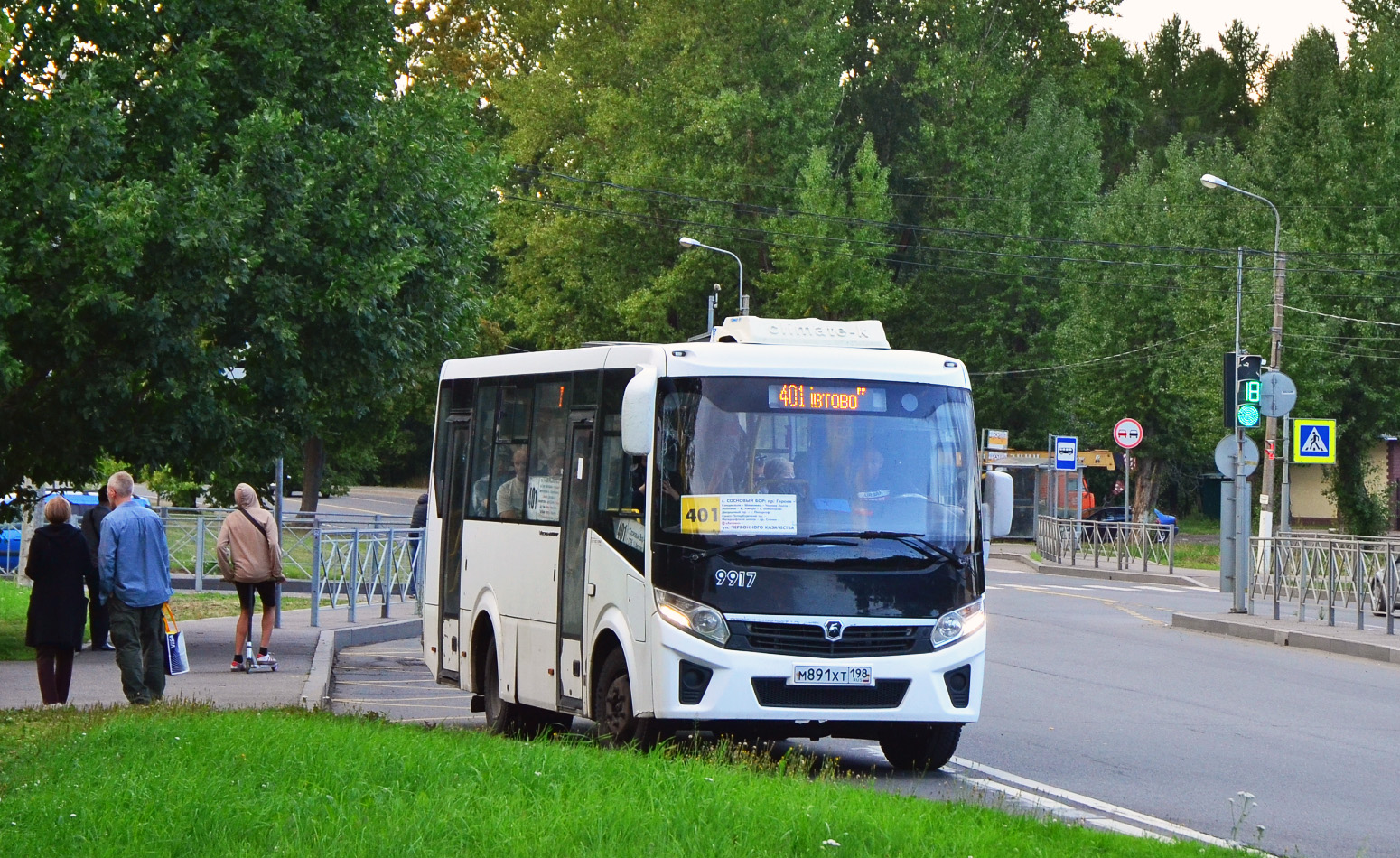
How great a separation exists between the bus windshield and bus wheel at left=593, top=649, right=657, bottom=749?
984 mm

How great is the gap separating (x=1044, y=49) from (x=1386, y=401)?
67.8ft

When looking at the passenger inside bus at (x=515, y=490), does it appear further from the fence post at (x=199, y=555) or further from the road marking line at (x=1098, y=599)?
the fence post at (x=199, y=555)

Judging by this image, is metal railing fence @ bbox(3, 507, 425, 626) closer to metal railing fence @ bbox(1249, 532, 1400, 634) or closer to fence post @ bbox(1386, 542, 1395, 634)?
metal railing fence @ bbox(1249, 532, 1400, 634)

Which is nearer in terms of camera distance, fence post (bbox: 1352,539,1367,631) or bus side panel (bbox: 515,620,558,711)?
bus side panel (bbox: 515,620,558,711)

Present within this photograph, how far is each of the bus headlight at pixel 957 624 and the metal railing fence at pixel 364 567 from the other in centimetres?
1369

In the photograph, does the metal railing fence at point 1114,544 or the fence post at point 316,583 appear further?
the metal railing fence at point 1114,544

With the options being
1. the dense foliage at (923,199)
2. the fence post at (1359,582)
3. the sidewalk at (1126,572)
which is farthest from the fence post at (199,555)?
the dense foliage at (923,199)

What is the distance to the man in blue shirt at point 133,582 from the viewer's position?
13.0m

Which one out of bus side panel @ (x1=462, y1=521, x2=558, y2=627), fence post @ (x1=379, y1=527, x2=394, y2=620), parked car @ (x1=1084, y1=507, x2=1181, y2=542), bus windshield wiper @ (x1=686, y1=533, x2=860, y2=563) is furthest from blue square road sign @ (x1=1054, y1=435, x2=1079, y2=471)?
bus windshield wiper @ (x1=686, y1=533, x2=860, y2=563)

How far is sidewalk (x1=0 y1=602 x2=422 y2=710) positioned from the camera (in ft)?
47.1

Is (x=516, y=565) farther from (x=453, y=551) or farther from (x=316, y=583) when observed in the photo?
(x=316, y=583)

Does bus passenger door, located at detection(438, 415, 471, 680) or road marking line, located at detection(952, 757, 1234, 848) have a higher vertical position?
bus passenger door, located at detection(438, 415, 471, 680)

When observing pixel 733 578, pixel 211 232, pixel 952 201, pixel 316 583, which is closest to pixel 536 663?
pixel 733 578

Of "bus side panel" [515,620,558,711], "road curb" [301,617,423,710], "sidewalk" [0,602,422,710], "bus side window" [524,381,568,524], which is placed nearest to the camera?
"bus side panel" [515,620,558,711]
